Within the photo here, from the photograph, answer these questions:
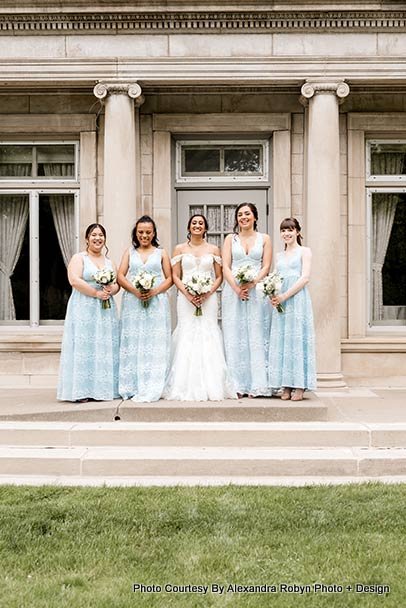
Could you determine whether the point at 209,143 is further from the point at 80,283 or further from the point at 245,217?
the point at 80,283

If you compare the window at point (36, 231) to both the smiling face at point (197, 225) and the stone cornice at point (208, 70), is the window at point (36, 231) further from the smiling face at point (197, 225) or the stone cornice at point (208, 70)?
the smiling face at point (197, 225)

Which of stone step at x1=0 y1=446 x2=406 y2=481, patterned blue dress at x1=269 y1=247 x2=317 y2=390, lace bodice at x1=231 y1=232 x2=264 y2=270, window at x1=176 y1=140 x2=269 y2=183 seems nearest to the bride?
lace bodice at x1=231 y1=232 x2=264 y2=270

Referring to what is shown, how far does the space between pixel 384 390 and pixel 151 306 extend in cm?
389

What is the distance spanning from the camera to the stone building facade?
10.1 meters

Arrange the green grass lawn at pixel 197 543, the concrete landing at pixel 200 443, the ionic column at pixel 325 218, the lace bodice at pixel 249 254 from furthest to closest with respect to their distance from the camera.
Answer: the ionic column at pixel 325 218 → the lace bodice at pixel 249 254 → the concrete landing at pixel 200 443 → the green grass lawn at pixel 197 543

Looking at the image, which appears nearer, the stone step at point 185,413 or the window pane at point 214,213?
the stone step at point 185,413

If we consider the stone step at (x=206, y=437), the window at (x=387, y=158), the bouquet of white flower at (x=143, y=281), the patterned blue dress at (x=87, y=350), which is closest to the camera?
the stone step at (x=206, y=437)

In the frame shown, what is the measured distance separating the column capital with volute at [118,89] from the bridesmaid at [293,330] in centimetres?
338

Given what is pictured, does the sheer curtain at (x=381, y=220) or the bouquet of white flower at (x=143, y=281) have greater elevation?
the sheer curtain at (x=381, y=220)

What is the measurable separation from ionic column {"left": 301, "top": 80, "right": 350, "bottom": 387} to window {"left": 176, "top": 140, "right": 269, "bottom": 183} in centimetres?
136

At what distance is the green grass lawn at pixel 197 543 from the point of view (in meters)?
4.04

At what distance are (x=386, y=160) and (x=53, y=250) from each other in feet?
17.3

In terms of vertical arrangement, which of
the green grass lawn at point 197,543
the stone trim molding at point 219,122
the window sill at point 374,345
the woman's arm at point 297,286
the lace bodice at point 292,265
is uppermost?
the stone trim molding at point 219,122

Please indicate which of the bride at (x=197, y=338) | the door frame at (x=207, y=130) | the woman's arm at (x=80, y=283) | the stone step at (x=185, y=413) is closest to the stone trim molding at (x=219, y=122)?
the door frame at (x=207, y=130)
